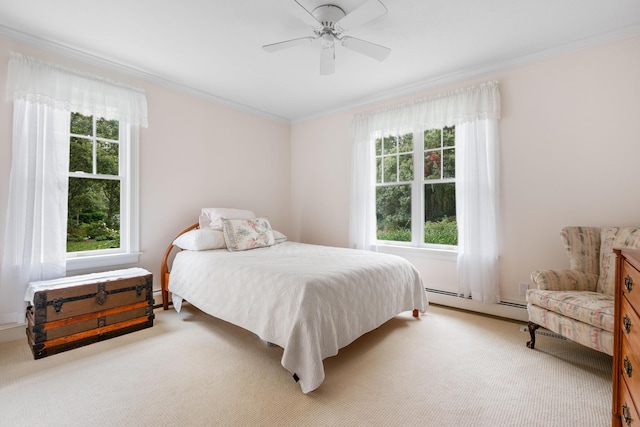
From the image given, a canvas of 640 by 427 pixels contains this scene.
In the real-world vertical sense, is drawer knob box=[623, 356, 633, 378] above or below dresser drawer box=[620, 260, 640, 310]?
below

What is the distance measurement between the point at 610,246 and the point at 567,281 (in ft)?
1.43

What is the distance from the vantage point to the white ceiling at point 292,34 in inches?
88.1

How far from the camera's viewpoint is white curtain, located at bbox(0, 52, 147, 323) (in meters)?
2.52

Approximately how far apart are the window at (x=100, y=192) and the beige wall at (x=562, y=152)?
12.3 feet

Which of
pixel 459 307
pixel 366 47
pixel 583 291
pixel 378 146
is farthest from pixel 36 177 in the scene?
pixel 583 291

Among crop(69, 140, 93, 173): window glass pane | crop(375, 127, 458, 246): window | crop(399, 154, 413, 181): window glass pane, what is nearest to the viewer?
crop(69, 140, 93, 173): window glass pane

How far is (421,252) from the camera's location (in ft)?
12.2

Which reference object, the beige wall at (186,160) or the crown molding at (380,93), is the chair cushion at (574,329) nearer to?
the crown molding at (380,93)

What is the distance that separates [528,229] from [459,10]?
2161 mm

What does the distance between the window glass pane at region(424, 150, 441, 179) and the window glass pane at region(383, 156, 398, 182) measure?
0.40 m

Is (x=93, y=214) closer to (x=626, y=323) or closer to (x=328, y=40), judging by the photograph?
(x=328, y=40)

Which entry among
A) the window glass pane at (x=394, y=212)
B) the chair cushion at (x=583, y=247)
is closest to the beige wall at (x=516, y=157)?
the chair cushion at (x=583, y=247)

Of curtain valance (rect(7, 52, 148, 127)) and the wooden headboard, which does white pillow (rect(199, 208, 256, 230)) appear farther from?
curtain valance (rect(7, 52, 148, 127))

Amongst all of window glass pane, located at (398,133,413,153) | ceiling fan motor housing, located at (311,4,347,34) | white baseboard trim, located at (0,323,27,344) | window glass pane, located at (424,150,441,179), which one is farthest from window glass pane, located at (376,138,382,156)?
white baseboard trim, located at (0,323,27,344)
